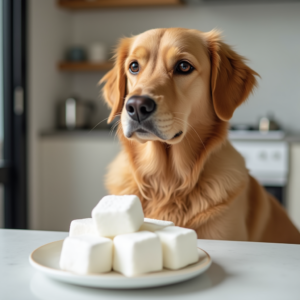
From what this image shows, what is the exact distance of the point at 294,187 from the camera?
9.70 ft

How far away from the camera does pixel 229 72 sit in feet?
4.65

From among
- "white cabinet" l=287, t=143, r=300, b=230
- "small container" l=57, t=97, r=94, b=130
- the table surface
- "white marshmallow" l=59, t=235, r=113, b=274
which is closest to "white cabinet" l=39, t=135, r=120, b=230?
"small container" l=57, t=97, r=94, b=130

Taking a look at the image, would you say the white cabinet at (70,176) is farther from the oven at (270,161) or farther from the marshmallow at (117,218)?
the marshmallow at (117,218)

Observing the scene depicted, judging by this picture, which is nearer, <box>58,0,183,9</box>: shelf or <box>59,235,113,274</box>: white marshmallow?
<box>59,235,113,274</box>: white marshmallow

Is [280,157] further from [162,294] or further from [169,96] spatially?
[162,294]

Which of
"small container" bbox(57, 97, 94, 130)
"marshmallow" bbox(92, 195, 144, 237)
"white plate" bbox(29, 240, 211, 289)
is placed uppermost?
"marshmallow" bbox(92, 195, 144, 237)

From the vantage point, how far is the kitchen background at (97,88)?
3.21m

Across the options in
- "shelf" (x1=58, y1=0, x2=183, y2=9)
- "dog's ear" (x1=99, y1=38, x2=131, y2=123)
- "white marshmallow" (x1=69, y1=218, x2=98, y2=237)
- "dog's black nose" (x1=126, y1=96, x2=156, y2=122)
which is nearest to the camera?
"white marshmallow" (x1=69, y1=218, x2=98, y2=237)

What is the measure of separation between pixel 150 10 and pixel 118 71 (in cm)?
249

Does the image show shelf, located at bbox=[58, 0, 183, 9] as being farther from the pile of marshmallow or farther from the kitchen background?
the pile of marshmallow

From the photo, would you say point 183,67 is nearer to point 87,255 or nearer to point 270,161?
point 87,255

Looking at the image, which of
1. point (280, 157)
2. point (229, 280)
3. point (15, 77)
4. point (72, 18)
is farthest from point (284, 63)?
point (229, 280)

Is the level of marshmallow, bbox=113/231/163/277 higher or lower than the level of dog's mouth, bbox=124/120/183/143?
lower

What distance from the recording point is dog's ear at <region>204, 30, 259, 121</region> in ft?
4.54
